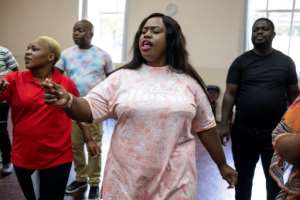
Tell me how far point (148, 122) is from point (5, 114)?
9.27ft

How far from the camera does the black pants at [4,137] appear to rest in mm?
4074

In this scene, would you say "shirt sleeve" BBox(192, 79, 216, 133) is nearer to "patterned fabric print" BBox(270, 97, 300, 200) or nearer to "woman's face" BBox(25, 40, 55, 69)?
"patterned fabric print" BBox(270, 97, 300, 200)

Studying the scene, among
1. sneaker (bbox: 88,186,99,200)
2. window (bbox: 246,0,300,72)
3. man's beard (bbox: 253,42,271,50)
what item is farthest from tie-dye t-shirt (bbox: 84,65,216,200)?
window (bbox: 246,0,300,72)

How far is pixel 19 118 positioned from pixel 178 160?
107cm

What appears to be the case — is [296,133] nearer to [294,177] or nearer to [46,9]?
[294,177]

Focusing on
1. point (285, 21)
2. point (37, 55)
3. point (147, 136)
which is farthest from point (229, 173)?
point (285, 21)

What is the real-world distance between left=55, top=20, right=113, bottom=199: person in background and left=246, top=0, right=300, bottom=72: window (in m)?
3.91

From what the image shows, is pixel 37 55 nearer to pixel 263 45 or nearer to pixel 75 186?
pixel 263 45

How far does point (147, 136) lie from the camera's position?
1704 mm

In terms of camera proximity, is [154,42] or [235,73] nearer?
[154,42]

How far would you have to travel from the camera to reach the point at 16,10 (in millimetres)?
9359


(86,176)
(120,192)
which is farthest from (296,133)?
(86,176)

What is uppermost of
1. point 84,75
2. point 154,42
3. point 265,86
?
point 154,42

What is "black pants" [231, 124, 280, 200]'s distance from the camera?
2.74 metres
